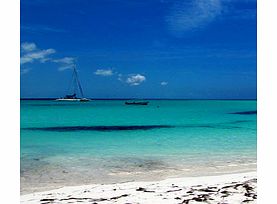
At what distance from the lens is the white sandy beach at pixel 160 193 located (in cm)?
295

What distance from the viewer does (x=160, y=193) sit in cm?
320

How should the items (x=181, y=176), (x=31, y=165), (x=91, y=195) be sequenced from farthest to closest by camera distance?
(x=31, y=165) → (x=181, y=176) → (x=91, y=195)

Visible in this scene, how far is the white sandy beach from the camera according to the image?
295cm

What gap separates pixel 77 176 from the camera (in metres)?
4.48

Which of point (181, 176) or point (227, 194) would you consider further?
point (181, 176)
